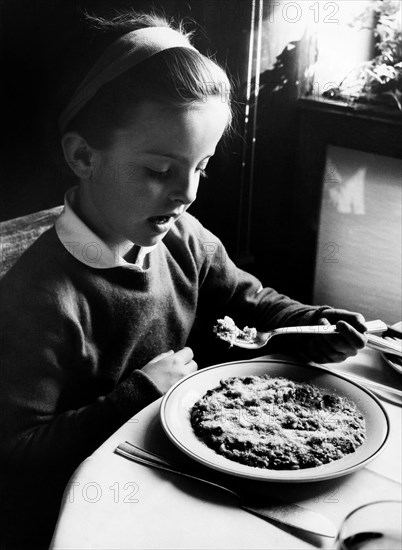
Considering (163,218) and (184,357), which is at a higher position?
(163,218)

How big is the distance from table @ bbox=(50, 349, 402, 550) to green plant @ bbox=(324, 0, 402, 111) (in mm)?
1212

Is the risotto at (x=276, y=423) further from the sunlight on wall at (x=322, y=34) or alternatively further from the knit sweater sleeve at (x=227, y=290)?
the sunlight on wall at (x=322, y=34)

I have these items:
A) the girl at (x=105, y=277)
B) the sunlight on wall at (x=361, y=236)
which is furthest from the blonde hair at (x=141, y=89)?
the sunlight on wall at (x=361, y=236)

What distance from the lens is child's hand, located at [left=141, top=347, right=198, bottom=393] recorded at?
1.07 metres

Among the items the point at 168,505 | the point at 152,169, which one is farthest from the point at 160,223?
the point at 168,505

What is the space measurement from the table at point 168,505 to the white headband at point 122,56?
2.02ft

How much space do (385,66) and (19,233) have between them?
110 centimetres

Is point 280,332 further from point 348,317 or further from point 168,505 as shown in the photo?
point 168,505

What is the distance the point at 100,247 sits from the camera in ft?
3.83

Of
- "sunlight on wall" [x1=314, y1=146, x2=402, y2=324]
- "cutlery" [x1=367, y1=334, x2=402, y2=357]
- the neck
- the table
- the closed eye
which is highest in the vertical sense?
the closed eye

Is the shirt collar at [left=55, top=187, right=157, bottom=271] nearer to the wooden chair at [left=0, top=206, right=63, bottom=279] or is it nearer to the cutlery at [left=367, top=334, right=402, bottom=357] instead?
the wooden chair at [left=0, top=206, right=63, bottom=279]

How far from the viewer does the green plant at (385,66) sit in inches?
67.5

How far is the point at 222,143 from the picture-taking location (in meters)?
1.95

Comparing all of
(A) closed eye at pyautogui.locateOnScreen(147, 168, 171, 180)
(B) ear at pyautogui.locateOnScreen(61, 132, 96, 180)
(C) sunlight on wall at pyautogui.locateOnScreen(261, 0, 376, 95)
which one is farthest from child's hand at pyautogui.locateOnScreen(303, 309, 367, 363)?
(C) sunlight on wall at pyautogui.locateOnScreen(261, 0, 376, 95)
